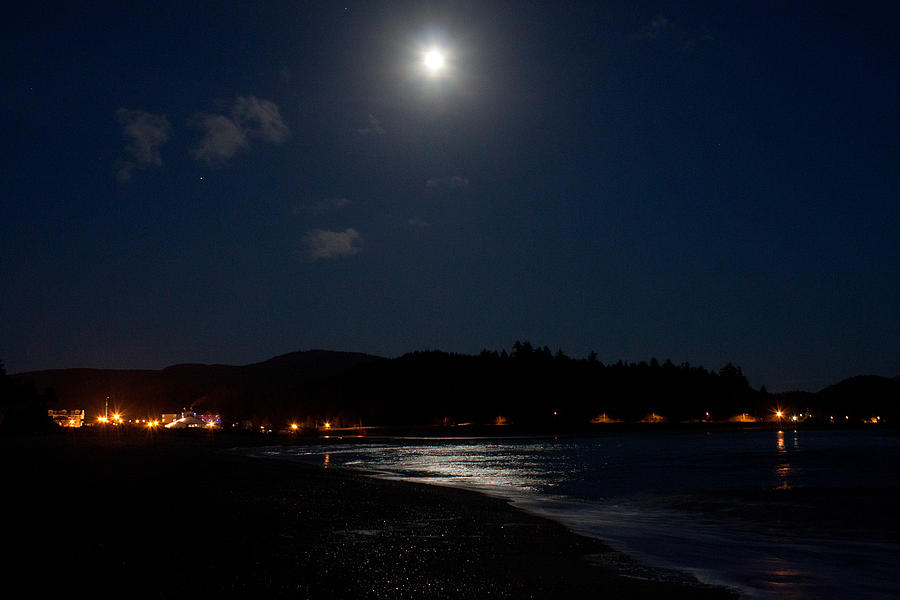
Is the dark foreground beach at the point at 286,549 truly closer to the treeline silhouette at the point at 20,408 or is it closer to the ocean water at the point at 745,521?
the ocean water at the point at 745,521

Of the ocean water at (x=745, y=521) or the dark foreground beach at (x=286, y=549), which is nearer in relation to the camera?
the dark foreground beach at (x=286, y=549)

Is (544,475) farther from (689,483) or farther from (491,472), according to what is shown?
(689,483)

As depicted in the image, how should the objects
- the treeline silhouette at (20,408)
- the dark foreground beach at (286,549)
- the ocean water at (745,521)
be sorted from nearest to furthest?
the dark foreground beach at (286,549) < the ocean water at (745,521) < the treeline silhouette at (20,408)

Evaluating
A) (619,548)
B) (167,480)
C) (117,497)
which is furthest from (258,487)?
(619,548)

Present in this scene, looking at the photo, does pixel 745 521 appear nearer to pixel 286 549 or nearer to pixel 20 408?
pixel 286 549

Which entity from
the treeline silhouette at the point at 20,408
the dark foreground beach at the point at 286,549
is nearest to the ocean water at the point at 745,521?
the dark foreground beach at the point at 286,549

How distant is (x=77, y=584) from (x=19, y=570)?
1098 mm

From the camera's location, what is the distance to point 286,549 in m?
10.5

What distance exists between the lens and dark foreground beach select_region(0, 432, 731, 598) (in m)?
8.16

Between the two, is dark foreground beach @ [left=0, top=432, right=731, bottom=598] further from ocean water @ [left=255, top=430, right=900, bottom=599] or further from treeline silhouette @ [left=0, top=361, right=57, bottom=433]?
treeline silhouette @ [left=0, top=361, right=57, bottom=433]

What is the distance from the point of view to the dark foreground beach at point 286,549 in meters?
8.16

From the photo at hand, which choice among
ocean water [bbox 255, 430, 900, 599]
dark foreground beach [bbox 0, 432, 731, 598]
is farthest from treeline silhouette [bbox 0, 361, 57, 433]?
dark foreground beach [bbox 0, 432, 731, 598]

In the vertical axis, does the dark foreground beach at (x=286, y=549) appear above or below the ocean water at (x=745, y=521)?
above

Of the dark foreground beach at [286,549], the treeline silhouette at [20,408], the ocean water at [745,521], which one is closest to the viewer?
the dark foreground beach at [286,549]
